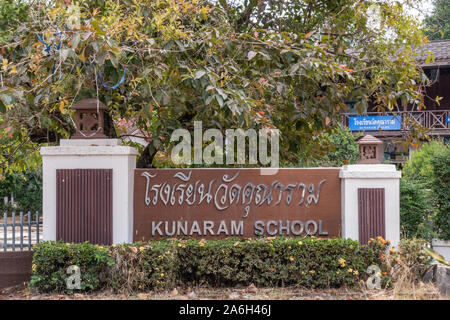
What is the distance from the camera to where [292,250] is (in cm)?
655

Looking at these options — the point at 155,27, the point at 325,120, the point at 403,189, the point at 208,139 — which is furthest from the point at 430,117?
the point at 155,27

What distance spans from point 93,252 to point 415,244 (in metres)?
4.61

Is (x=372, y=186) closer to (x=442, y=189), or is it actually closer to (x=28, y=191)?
(x=442, y=189)

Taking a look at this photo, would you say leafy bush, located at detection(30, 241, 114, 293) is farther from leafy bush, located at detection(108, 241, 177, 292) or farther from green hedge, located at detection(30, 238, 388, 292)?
leafy bush, located at detection(108, 241, 177, 292)

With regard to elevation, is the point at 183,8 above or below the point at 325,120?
above

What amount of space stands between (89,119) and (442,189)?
6.72 metres

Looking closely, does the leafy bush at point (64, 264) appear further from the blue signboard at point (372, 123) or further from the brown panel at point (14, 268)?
the blue signboard at point (372, 123)

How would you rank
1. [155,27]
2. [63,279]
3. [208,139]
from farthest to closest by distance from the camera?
[208,139]
[155,27]
[63,279]

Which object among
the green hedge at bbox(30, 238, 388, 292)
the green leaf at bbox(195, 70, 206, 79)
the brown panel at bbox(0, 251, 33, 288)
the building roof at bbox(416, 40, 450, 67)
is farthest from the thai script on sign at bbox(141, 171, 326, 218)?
the building roof at bbox(416, 40, 450, 67)

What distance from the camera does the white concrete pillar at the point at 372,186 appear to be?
7129 millimetres

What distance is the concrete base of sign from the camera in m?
7.11

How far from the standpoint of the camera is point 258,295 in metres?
6.20

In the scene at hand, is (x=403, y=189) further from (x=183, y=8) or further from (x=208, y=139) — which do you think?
(x=183, y=8)

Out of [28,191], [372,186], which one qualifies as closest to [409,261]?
[372,186]
